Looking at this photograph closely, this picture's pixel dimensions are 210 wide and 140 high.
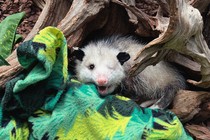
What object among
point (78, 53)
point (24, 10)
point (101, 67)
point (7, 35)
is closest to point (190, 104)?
point (101, 67)

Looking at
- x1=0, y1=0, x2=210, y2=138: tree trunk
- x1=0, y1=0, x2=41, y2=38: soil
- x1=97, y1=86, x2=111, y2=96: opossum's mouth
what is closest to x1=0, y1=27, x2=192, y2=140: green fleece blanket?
x1=97, y1=86, x2=111, y2=96: opossum's mouth

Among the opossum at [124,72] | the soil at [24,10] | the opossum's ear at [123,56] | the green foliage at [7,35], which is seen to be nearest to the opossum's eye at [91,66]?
the opossum at [124,72]

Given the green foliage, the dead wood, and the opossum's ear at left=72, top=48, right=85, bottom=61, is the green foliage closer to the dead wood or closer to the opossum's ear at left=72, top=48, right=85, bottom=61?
the opossum's ear at left=72, top=48, right=85, bottom=61

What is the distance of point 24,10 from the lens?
3045mm

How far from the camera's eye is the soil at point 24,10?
2.97 m

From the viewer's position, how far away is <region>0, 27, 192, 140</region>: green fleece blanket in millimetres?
1896

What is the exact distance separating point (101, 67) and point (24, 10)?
1072mm

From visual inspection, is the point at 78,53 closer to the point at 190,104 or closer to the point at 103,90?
the point at 103,90

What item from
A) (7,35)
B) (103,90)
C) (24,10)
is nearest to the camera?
(103,90)

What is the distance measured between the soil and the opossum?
2.21 feet

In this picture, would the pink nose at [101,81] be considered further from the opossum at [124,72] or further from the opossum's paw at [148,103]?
the opossum's paw at [148,103]

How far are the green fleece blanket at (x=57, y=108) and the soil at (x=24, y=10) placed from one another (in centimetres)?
98

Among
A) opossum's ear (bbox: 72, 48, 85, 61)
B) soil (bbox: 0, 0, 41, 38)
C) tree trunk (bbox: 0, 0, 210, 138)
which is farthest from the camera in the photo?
soil (bbox: 0, 0, 41, 38)

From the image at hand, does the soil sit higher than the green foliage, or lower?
lower
